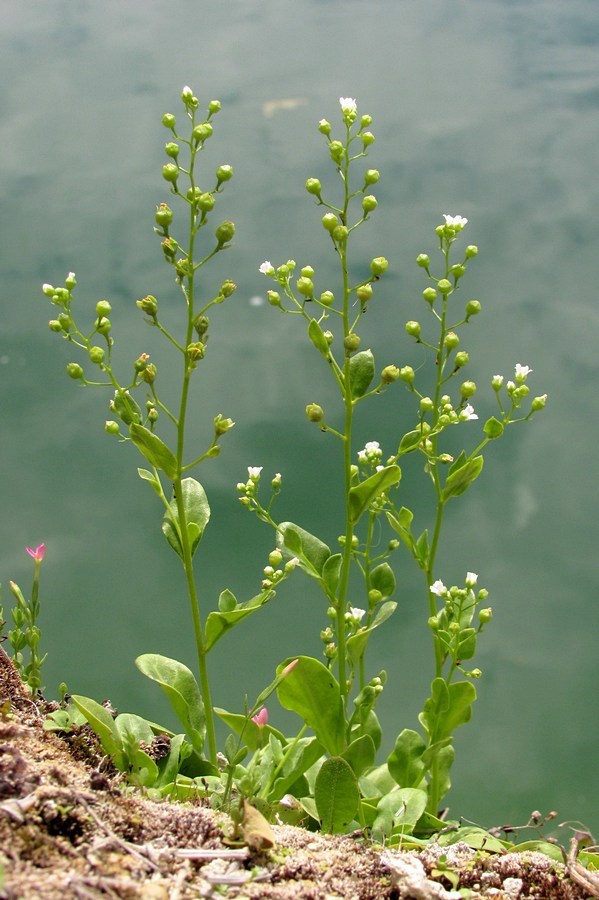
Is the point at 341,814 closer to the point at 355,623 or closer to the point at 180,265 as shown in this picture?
the point at 355,623

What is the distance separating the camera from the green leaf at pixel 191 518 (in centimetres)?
166

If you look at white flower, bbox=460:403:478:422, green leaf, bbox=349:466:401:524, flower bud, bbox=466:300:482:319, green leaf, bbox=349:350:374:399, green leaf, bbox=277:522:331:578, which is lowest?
green leaf, bbox=277:522:331:578

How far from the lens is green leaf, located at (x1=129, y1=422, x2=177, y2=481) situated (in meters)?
1.50

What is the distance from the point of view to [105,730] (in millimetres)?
1436

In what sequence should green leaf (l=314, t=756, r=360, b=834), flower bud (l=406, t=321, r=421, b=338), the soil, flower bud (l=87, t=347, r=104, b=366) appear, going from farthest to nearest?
flower bud (l=406, t=321, r=421, b=338)
flower bud (l=87, t=347, r=104, b=366)
green leaf (l=314, t=756, r=360, b=834)
the soil

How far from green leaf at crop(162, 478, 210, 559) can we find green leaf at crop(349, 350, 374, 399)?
0.38m

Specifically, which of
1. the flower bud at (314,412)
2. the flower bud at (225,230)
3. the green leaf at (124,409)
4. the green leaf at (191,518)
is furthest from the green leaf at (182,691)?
the flower bud at (225,230)

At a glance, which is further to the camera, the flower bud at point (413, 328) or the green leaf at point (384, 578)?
the green leaf at point (384, 578)

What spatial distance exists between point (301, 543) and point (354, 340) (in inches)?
16.9

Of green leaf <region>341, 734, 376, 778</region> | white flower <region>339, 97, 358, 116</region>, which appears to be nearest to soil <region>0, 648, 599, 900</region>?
green leaf <region>341, 734, 376, 778</region>

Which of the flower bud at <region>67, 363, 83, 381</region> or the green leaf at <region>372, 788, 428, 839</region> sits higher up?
the flower bud at <region>67, 363, 83, 381</region>

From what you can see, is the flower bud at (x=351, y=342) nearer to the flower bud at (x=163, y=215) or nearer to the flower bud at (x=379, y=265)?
the flower bud at (x=379, y=265)

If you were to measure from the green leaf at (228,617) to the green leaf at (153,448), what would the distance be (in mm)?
250

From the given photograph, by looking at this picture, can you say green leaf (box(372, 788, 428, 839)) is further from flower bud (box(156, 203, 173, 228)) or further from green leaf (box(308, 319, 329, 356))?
flower bud (box(156, 203, 173, 228))
